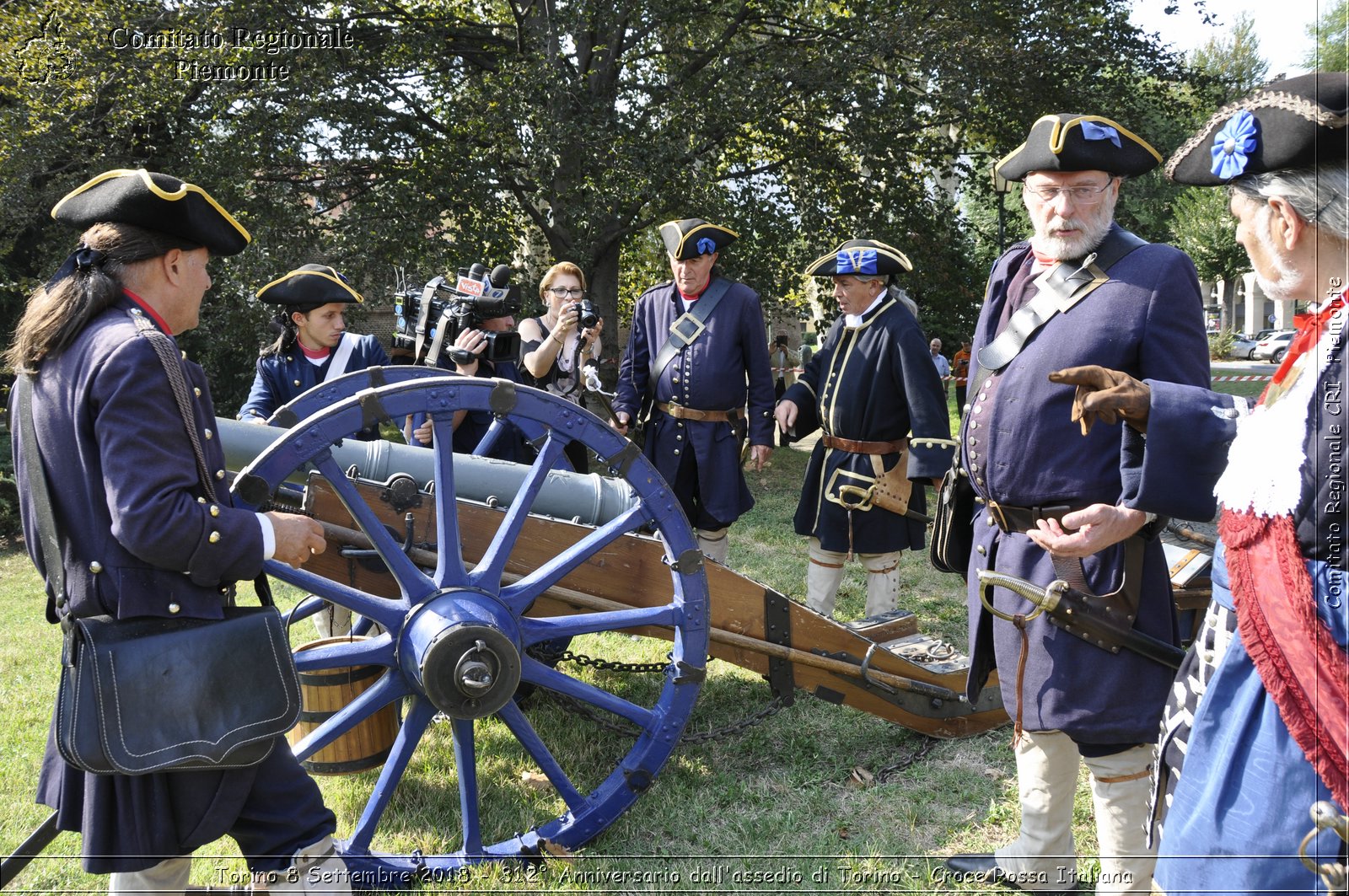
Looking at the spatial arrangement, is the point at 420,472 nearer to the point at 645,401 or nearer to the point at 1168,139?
the point at 645,401

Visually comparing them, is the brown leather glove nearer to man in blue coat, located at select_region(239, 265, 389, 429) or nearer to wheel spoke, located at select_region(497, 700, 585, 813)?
wheel spoke, located at select_region(497, 700, 585, 813)

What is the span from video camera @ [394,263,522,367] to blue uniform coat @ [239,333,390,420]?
283mm

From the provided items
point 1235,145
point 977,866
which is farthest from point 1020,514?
point 1235,145

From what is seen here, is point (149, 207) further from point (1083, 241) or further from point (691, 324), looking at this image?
point (691, 324)

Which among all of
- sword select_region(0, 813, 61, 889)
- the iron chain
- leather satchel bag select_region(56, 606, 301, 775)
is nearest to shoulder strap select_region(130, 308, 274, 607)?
leather satchel bag select_region(56, 606, 301, 775)

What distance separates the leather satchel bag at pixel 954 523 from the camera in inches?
117

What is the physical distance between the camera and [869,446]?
467cm

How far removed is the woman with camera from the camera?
470 cm

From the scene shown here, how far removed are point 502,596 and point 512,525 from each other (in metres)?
0.20

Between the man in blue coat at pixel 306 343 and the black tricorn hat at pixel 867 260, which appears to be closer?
the man in blue coat at pixel 306 343

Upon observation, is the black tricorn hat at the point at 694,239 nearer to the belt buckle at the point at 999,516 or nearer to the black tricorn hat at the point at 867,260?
the black tricorn hat at the point at 867,260

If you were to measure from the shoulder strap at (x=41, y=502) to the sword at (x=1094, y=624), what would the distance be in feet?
7.04

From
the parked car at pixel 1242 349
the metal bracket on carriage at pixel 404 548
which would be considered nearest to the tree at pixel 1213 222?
the parked car at pixel 1242 349

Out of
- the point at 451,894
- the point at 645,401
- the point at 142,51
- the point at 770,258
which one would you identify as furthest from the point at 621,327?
the point at 451,894
